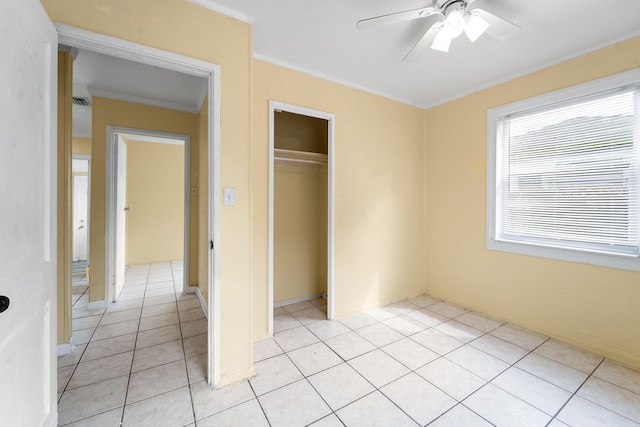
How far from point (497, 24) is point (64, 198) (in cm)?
337

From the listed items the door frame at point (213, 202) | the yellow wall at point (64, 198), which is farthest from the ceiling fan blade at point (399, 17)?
the yellow wall at point (64, 198)

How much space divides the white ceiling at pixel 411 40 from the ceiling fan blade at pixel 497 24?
→ 0.22 metres

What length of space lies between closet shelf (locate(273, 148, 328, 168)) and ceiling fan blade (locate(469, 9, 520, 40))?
1.80 m

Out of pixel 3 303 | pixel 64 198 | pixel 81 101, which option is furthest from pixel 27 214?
pixel 81 101

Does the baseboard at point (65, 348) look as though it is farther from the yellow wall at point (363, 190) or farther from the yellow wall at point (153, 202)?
the yellow wall at point (153, 202)

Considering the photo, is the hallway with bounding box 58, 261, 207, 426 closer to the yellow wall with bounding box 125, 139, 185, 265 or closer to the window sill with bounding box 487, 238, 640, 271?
the yellow wall with bounding box 125, 139, 185, 265

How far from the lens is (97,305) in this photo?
295 centimetres

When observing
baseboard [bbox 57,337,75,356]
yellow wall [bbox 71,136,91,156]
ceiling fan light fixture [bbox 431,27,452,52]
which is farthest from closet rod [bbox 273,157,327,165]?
yellow wall [bbox 71,136,91,156]

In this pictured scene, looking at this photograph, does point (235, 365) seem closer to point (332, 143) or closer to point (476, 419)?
point (476, 419)

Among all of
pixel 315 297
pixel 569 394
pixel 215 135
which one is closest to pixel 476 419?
pixel 569 394

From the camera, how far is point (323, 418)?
4.79 ft

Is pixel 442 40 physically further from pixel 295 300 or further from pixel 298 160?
pixel 295 300

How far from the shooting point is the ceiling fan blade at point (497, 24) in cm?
147

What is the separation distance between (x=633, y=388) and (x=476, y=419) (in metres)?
1.24
